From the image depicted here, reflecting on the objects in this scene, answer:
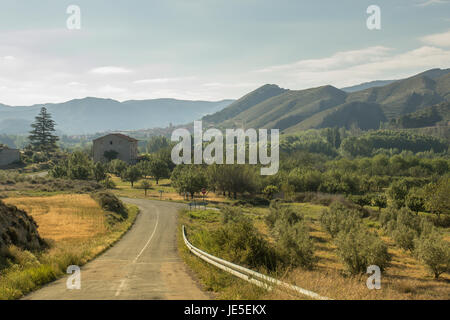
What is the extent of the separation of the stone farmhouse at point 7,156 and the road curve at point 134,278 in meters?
115

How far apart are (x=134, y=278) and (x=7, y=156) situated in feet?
428

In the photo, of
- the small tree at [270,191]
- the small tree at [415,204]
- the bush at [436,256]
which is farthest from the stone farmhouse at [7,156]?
the bush at [436,256]

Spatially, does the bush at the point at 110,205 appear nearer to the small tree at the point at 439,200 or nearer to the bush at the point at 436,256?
the bush at the point at 436,256

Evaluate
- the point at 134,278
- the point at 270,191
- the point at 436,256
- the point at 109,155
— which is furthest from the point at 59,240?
the point at 109,155

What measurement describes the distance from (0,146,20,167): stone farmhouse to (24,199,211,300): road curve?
115 metres

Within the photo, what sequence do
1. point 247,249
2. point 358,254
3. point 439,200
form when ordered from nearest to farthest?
1. point 247,249
2. point 358,254
3. point 439,200

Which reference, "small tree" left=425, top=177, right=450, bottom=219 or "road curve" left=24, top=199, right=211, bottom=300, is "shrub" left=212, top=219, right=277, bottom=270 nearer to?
"road curve" left=24, top=199, right=211, bottom=300

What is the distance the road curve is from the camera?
1026 centimetres

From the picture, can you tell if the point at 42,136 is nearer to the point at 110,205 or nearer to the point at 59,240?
the point at 110,205

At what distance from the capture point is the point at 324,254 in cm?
3188

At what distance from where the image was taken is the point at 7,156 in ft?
394

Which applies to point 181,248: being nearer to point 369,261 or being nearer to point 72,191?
point 369,261

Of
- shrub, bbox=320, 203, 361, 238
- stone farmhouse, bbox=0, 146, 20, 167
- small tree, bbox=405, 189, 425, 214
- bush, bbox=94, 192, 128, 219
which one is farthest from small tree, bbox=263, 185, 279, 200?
stone farmhouse, bbox=0, 146, 20, 167

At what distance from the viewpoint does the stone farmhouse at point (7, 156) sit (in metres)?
119
